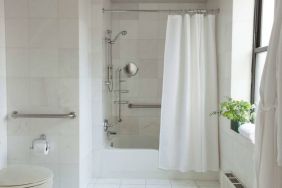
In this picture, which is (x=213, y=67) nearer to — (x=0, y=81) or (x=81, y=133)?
(x=81, y=133)

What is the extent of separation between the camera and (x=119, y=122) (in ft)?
12.4

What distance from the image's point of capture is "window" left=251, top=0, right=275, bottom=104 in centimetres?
242

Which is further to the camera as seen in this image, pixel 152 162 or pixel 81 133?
pixel 152 162

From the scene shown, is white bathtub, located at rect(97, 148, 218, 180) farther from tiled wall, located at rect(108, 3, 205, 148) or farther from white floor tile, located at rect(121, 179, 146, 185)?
tiled wall, located at rect(108, 3, 205, 148)

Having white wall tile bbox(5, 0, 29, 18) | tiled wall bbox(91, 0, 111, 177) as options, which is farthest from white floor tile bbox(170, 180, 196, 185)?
white wall tile bbox(5, 0, 29, 18)

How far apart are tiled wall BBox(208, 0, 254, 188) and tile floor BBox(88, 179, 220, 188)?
286 mm

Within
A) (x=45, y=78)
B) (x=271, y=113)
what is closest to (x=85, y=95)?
(x=45, y=78)

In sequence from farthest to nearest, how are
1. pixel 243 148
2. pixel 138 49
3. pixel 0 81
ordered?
1. pixel 138 49
2. pixel 0 81
3. pixel 243 148

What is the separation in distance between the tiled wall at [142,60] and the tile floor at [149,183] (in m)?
0.69

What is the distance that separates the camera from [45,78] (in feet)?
8.48

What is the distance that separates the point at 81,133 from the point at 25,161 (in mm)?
548

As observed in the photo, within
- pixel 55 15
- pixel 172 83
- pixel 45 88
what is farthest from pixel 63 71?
pixel 172 83

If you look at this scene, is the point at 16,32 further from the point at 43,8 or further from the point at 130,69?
the point at 130,69

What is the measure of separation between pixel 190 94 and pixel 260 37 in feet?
2.78
